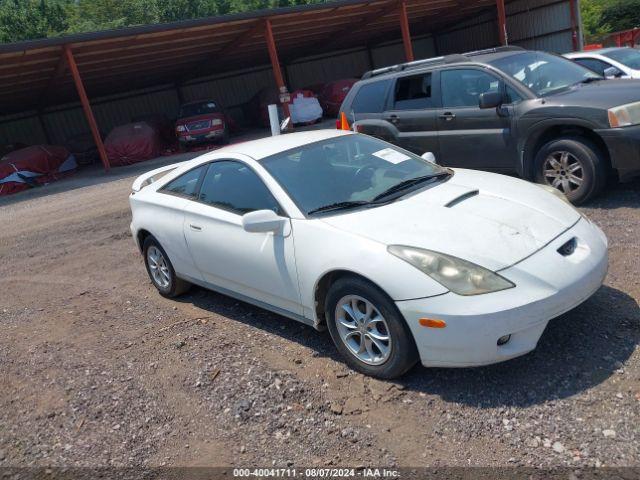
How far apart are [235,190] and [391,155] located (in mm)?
1334

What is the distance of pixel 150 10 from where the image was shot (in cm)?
5241

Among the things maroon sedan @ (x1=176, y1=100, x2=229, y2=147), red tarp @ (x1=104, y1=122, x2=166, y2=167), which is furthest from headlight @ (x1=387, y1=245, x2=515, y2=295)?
red tarp @ (x1=104, y1=122, x2=166, y2=167)

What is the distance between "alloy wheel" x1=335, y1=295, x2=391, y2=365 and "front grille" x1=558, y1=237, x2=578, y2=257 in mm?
1184

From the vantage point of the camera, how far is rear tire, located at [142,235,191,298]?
5352 mm

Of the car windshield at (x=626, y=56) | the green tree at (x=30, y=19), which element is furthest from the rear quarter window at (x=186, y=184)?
the green tree at (x=30, y=19)

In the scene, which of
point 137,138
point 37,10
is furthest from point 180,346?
point 37,10

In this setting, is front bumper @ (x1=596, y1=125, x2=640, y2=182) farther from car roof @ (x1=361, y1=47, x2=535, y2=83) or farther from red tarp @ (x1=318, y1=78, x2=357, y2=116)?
red tarp @ (x1=318, y1=78, x2=357, y2=116)

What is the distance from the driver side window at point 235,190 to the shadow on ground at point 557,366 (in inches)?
46.1

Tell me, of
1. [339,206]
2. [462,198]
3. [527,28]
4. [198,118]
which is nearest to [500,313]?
[462,198]

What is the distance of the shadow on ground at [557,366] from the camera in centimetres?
319

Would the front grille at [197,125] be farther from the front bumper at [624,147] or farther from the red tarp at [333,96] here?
the front bumper at [624,147]

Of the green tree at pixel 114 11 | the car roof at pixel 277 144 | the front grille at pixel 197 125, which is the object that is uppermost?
the green tree at pixel 114 11

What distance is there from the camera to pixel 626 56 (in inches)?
447

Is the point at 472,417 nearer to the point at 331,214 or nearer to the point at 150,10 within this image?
the point at 331,214
